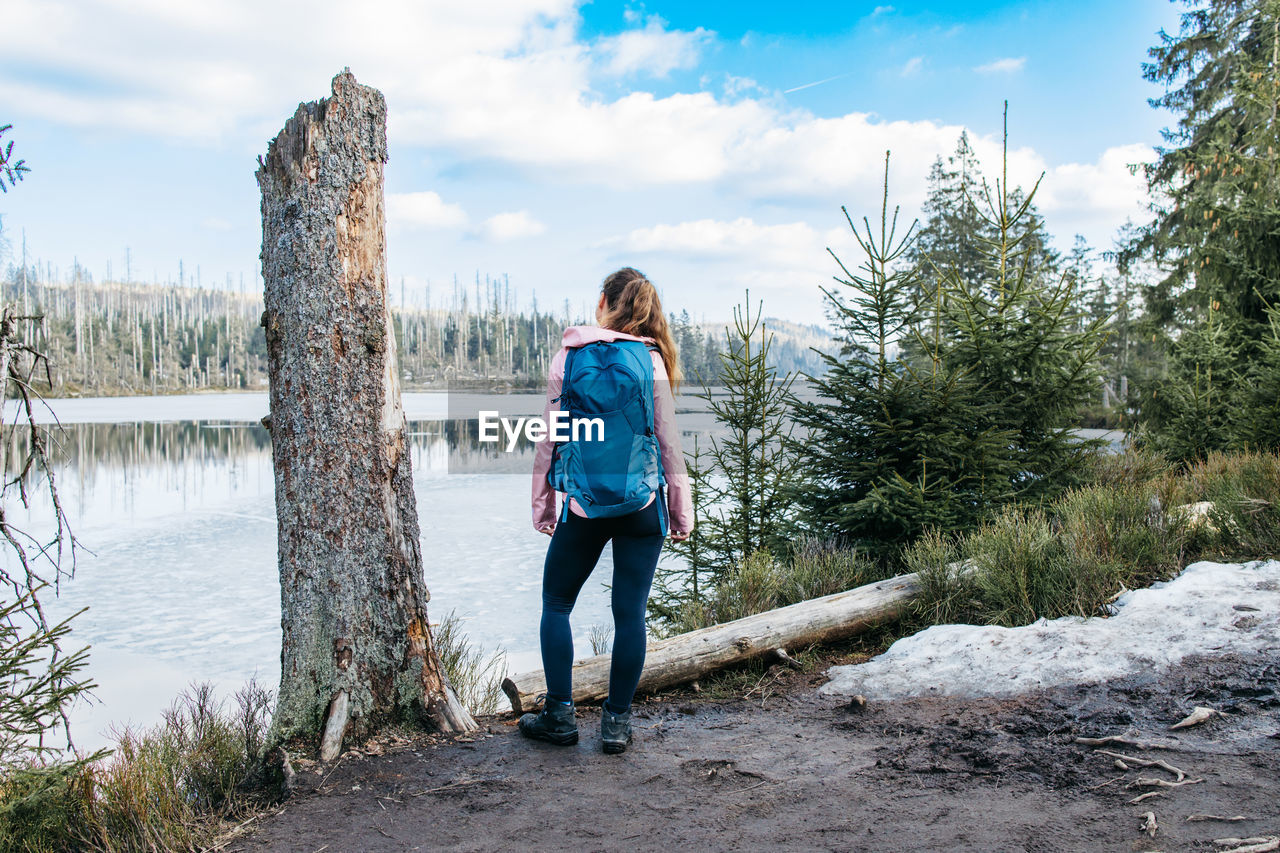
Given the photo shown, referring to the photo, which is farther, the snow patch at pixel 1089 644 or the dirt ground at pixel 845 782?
the snow patch at pixel 1089 644

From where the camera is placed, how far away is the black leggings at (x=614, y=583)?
366 cm

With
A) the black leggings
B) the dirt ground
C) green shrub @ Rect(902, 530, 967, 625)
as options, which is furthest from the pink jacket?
green shrub @ Rect(902, 530, 967, 625)

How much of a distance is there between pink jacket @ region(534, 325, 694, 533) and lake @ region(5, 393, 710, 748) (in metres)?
1.94

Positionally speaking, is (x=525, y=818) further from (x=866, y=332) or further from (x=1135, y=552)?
(x=866, y=332)

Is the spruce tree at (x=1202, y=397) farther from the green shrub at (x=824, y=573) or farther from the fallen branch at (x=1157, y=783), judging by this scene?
the fallen branch at (x=1157, y=783)

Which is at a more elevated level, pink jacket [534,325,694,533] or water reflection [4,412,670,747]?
pink jacket [534,325,694,533]

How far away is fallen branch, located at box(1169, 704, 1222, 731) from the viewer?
3748mm

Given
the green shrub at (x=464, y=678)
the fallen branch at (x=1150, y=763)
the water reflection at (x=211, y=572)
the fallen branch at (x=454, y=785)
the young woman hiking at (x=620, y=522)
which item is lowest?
the water reflection at (x=211, y=572)

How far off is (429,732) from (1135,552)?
511 cm

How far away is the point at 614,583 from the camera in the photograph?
12.5ft

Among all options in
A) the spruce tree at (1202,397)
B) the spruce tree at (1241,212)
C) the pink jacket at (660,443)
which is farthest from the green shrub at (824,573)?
the spruce tree at (1241,212)

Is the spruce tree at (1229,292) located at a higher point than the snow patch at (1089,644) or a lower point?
higher

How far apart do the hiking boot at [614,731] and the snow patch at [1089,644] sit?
1.52 meters

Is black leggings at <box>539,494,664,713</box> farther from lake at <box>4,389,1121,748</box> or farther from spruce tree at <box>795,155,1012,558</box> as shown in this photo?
spruce tree at <box>795,155,1012,558</box>
